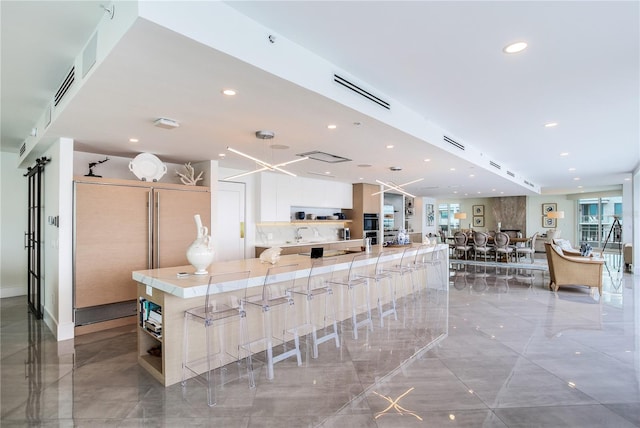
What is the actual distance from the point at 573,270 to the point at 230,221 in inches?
273

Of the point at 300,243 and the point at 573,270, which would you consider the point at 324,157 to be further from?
the point at 573,270

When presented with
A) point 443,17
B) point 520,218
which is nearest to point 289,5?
point 443,17

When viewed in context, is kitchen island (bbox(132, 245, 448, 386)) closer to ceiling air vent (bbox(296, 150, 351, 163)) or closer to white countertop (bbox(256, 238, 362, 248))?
ceiling air vent (bbox(296, 150, 351, 163))

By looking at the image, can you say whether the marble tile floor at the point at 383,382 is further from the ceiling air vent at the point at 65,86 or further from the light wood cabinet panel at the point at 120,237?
the ceiling air vent at the point at 65,86

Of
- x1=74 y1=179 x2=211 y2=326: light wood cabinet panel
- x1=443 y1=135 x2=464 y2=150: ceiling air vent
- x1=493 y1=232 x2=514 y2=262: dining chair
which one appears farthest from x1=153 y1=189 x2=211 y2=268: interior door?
x1=493 y1=232 x2=514 y2=262: dining chair

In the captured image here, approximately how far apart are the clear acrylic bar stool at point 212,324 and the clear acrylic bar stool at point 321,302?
2.79 ft

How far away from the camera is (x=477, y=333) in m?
4.02

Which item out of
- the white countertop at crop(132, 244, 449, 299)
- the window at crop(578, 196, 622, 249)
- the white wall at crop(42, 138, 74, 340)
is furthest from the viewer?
the window at crop(578, 196, 622, 249)

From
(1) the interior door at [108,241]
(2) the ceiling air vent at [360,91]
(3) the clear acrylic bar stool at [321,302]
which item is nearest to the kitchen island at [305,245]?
(3) the clear acrylic bar stool at [321,302]

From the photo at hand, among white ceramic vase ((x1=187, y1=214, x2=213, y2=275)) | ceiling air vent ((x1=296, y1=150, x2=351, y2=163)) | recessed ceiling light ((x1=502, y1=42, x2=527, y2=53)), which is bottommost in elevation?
white ceramic vase ((x1=187, y1=214, x2=213, y2=275))

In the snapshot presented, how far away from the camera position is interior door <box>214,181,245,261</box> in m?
6.27

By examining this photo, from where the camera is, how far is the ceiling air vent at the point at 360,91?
2.76 metres

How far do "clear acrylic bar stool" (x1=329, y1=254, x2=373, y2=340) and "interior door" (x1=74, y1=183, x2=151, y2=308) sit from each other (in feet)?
9.36

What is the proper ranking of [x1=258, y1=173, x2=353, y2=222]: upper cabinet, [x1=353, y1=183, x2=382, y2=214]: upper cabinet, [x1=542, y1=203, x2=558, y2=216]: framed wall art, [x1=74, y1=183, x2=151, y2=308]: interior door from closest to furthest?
[x1=74, y1=183, x2=151, y2=308]: interior door, [x1=258, y1=173, x2=353, y2=222]: upper cabinet, [x1=353, y1=183, x2=382, y2=214]: upper cabinet, [x1=542, y1=203, x2=558, y2=216]: framed wall art
